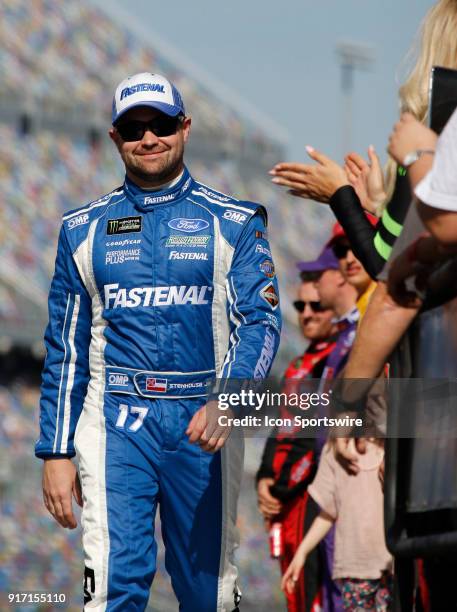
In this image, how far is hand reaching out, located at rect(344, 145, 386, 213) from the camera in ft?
11.3

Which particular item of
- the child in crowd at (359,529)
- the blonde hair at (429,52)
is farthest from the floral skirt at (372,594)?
the blonde hair at (429,52)

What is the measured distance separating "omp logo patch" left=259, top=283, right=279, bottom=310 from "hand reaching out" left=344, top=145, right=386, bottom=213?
20.5 inches

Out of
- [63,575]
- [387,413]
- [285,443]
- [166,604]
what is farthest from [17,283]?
[387,413]

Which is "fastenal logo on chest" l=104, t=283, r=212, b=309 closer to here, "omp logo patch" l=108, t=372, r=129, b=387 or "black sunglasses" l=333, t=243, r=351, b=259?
"omp logo patch" l=108, t=372, r=129, b=387

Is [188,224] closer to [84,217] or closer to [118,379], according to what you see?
[84,217]

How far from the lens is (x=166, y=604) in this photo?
13.0 meters

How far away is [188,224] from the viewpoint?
4.00 metres

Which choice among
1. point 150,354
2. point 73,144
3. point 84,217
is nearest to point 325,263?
point 84,217

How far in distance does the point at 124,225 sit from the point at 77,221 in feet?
0.63

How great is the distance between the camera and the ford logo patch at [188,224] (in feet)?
13.1

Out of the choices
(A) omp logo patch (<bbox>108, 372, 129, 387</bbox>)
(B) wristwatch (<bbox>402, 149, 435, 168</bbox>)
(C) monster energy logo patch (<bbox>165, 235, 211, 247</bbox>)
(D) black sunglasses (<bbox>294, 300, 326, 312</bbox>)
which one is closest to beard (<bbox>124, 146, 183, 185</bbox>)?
(C) monster energy logo patch (<bbox>165, 235, 211, 247</bbox>)

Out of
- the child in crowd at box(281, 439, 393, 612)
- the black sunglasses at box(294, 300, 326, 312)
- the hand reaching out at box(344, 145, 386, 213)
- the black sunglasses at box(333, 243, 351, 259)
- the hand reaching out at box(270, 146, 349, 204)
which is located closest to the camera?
the hand reaching out at box(270, 146, 349, 204)

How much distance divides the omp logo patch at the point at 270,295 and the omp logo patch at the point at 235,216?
23 centimetres

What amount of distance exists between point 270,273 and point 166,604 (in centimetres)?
963
